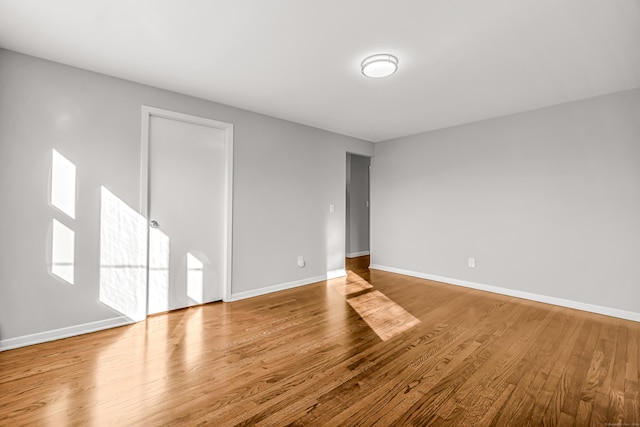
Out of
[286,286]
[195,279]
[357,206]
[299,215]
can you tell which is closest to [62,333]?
[195,279]

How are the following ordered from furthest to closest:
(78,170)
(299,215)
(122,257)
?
1. (299,215)
2. (122,257)
3. (78,170)

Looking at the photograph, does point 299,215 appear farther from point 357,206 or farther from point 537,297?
point 537,297

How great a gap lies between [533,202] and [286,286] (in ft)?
11.5

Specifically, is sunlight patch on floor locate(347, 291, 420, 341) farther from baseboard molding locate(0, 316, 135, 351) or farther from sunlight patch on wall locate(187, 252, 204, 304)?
baseboard molding locate(0, 316, 135, 351)

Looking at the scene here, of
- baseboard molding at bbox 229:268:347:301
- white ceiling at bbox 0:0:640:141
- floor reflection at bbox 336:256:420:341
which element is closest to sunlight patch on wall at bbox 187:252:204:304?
baseboard molding at bbox 229:268:347:301

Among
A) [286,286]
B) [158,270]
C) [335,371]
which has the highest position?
[158,270]

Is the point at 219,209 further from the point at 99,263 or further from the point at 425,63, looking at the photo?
the point at 425,63

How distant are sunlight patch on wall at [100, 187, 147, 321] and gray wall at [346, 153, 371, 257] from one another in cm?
460

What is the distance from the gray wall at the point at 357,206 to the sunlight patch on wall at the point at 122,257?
4603 mm

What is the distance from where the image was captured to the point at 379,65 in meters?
2.52

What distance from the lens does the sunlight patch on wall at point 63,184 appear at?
255 centimetres

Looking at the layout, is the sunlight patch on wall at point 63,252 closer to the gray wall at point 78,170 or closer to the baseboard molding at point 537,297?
the gray wall at point 78,170

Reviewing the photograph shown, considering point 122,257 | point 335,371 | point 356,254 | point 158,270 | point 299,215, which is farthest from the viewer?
point 356,254

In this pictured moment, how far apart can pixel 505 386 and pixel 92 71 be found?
4271 mm
